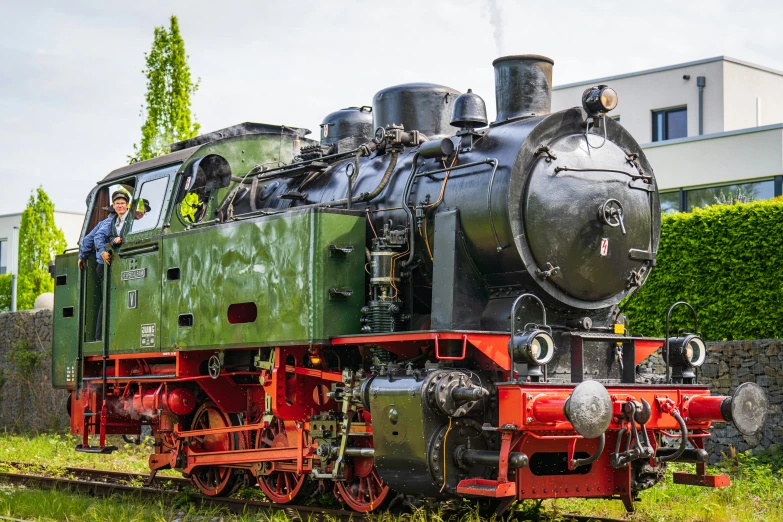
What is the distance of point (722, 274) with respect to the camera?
12.2 metres

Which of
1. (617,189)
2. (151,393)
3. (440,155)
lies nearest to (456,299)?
(440,155)

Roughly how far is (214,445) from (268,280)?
240cm

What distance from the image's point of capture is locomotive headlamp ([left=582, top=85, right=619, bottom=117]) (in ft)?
25.6

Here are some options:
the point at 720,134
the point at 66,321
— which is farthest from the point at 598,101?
the point at 720,134

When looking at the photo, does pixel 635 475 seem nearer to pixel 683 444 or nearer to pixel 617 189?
pixel 683 444

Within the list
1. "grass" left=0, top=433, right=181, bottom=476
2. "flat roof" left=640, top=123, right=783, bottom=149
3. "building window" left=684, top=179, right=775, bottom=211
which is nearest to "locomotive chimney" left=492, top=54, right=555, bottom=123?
"grass" left=0, top=433, right=181, bottom=476

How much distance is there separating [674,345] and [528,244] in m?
1.72

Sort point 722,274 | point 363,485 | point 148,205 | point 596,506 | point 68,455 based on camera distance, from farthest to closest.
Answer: point 68,455, point 722,274, point 148,205, point 596,506, point 363,485

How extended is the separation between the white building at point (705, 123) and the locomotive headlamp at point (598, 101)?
1303 cm

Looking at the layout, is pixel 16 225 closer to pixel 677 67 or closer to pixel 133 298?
pixel 677 67

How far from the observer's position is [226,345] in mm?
8656

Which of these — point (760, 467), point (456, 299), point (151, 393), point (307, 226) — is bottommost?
point (760, 467)

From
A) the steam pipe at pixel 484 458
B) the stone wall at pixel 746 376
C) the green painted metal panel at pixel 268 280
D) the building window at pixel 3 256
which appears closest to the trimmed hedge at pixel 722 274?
the stone wall at pixel 746 376

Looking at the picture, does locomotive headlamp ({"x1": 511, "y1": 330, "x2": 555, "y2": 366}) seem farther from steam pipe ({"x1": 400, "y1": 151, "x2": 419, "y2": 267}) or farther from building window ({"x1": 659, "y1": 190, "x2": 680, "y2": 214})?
building window ({"x1": 659, "y1": 190, "x2": 680, "y2": 214})
